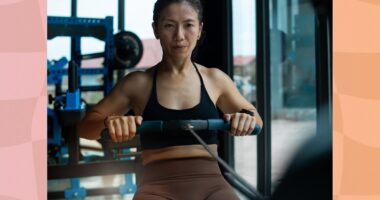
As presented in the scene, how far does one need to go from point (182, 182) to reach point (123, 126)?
0.11 meters

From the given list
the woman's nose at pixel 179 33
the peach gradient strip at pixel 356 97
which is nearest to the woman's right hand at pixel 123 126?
the woman's nose at pixel 179 33

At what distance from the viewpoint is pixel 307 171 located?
101cm

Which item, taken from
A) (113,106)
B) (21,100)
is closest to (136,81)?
(113,106)

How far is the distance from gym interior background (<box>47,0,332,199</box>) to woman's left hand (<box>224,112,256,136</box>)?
0.12 metres

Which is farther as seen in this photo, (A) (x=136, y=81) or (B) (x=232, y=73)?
(B) (x=232, y=73)

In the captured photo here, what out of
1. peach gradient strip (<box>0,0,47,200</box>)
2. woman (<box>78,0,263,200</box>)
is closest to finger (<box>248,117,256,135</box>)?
woman (<box>78,0,263,200</box>)

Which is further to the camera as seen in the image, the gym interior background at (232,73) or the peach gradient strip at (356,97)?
the gym interior background at (232,73)

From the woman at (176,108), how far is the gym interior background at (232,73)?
8 cm

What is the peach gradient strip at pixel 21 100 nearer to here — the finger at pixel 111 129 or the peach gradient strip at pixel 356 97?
the finger at pixel 111 129

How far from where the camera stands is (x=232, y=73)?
67 centimetres

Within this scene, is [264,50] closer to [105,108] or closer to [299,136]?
[299,136]

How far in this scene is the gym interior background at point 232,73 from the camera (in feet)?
2.64

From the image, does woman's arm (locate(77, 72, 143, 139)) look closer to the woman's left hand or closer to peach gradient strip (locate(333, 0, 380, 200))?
the woman's left hand

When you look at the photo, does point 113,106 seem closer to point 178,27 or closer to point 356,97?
point 178,27
